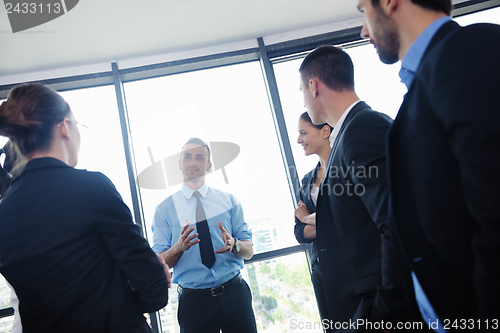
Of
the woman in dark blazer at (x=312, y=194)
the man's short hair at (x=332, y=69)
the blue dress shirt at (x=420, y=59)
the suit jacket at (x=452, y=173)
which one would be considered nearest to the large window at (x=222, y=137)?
the woman in dark blazer at (x=312, y=194)

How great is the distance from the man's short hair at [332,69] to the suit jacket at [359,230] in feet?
0.73

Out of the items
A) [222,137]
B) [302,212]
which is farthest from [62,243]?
[222,137]

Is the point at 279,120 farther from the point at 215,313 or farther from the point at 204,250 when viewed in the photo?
the point at 215,313

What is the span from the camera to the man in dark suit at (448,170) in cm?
56

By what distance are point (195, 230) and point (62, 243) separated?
4.60 feet

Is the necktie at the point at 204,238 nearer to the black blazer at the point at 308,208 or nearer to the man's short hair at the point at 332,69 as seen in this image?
the black blazer at the point at 308,208

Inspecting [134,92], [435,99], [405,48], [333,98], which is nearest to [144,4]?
[134,92]

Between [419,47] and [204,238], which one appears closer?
[419,47]

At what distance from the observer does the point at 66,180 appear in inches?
39.5

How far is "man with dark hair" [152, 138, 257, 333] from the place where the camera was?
2.01 metres

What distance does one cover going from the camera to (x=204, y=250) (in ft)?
7.12

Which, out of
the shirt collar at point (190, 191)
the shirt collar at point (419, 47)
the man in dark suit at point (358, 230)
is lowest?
the man in dark suit at point (358, 230)

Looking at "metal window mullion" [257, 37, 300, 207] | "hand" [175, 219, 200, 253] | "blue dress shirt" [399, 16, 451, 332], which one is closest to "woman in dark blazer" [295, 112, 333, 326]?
"metal window mullion" [257, 37, 300, 207]

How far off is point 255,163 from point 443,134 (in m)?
2.42
